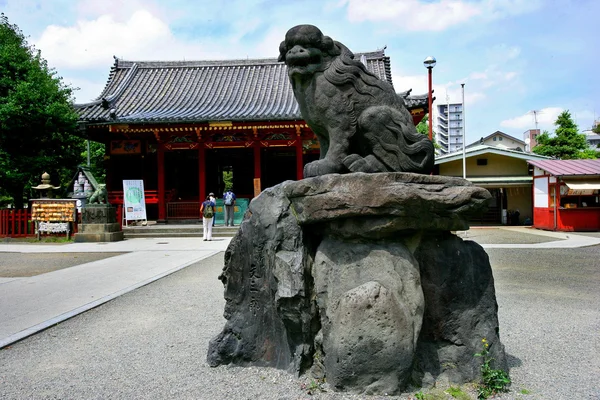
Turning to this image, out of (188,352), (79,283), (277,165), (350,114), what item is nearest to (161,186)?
(277,165)

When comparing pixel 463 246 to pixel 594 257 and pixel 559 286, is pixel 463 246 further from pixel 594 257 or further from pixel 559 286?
pixel 594 257

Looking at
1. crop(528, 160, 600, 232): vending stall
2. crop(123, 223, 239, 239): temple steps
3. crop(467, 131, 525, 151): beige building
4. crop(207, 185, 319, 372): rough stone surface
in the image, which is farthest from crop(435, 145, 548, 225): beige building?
crop(467, 131, 525, 151): beige building

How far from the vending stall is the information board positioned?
606 inches

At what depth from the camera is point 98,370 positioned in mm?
3439

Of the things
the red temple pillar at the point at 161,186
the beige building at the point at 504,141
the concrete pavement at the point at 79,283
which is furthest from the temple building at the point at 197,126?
the beige building at the point at 504,141

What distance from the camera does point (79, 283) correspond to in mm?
7051

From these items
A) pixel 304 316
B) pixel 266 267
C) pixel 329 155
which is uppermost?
pixel 329 155

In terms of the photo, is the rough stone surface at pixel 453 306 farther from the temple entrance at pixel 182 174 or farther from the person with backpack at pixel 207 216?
the temple entrance at pixel 182 174

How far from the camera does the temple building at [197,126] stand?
1619 centimetres

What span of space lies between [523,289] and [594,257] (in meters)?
4.34

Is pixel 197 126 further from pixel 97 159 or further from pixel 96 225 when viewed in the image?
pixel 97 159

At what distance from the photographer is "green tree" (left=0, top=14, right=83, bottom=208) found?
51.4 ft

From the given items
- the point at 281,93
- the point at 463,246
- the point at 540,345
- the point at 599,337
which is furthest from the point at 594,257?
the point at 281,93

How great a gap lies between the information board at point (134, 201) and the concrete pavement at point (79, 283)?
337cm
